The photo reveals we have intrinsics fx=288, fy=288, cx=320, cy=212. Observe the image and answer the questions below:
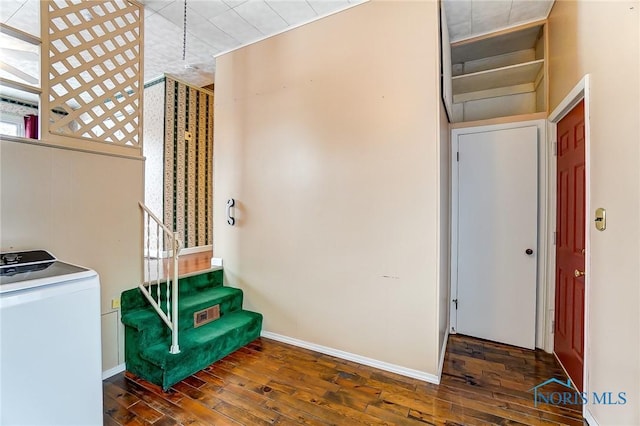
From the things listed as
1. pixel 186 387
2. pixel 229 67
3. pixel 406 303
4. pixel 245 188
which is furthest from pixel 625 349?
pixel 229 67

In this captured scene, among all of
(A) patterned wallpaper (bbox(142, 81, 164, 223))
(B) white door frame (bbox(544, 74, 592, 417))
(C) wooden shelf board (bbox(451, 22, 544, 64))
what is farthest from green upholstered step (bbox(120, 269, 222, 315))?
(C) wooden shelf board (bbox(451, 22, 544, 64))

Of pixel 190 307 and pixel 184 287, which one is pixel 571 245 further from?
pixel 184 287

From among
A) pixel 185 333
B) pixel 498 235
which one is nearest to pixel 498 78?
pixel 498 235

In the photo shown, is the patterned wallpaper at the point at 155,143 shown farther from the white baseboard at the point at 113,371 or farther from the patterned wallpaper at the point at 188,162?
the white baseboard at the point at 113,371

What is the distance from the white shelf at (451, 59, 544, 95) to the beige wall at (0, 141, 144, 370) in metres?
3.25

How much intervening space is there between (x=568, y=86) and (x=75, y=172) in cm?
364

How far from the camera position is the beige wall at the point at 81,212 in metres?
1.78

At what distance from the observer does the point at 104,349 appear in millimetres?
2178

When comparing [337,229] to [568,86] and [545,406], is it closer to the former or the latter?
[545,406]

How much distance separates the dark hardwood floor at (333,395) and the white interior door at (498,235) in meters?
0.37

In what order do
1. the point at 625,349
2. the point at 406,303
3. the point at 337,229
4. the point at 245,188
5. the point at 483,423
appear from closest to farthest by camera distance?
the point at 625,349 → the point at 483,423 → the point at 406,303 → the point at 337,229 → the point at 245,188

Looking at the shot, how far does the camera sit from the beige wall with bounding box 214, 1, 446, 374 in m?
2.17

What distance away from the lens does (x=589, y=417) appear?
171cm

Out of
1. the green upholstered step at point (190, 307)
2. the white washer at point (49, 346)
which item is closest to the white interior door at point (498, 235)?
the green upholstered step at point (190, 307)
